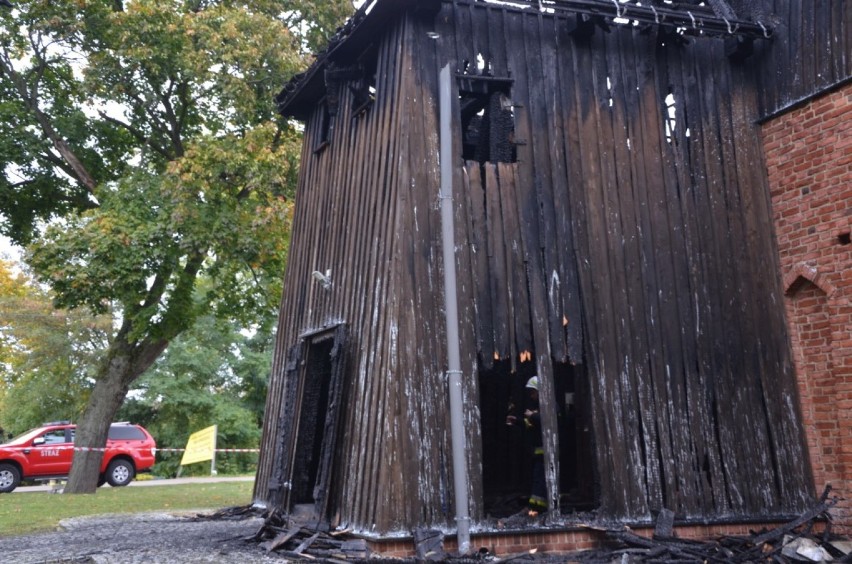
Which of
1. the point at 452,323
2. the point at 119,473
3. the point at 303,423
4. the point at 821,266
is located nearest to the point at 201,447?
the point at 119,473

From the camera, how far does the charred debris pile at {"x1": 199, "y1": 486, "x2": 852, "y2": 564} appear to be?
850cm

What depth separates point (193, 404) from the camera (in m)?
34.8

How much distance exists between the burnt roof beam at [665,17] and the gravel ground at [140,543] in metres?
6.85

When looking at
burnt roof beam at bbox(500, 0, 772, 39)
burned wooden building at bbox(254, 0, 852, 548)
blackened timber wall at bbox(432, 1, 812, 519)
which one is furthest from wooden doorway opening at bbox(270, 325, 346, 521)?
burnt roof beam at bbox(500, 0, 772, 39)

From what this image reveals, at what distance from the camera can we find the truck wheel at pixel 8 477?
22859 mm

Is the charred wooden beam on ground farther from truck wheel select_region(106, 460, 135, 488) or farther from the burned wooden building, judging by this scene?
truck wheel select_region(106, 460, 135, 488)

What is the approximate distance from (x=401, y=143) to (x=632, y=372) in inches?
141

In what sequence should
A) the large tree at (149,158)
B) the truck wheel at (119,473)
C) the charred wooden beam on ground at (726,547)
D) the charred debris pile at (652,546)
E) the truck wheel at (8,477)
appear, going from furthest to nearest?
the truck wheel at (119,473) → the truck wheel at (8,477) → the large tree at (149,158) → the charred wooden beam on ground at (726,547) → the charred debris pile at (652,546)

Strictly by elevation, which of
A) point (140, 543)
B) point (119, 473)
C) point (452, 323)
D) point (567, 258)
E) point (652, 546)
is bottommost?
point (140, 543)

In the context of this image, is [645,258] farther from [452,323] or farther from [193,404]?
[193,404]

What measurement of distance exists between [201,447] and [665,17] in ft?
80.3

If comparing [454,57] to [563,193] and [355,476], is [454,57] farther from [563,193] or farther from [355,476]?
[355,476]

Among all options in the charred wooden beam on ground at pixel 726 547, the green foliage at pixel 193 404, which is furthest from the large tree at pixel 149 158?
the green foliage at pixel 193 404

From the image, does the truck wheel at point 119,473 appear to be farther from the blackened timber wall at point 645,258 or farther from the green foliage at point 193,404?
the blackened timber wall at point 645,258
